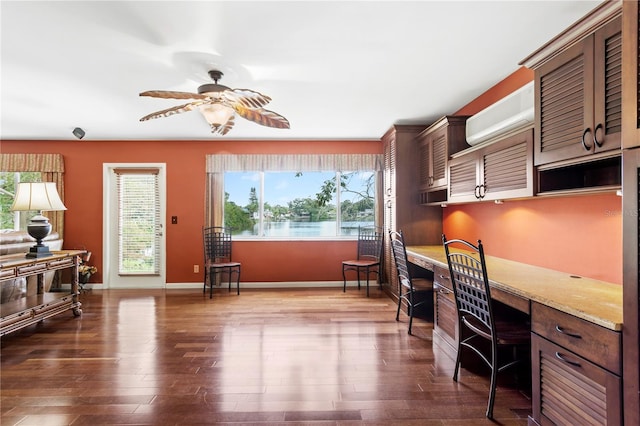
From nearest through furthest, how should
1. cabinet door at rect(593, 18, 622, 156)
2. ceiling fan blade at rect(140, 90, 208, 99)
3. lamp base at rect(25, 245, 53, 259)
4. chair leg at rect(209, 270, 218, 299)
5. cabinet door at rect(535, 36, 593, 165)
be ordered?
cabinet door at rect(593, 18, 622, 156) < cabinet door at rect(535, 36, 593, 165) < ceiling fan blade at rect(140, 90, 208, 99) < lamp base at rect(25, 245, 53, 259) < chair leg at rect(209, 270, 218, 299)

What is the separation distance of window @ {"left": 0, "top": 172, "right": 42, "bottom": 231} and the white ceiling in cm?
170

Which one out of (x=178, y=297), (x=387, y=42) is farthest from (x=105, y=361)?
(x=387, y=42)

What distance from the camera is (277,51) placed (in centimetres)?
258

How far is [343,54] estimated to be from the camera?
2.64 m

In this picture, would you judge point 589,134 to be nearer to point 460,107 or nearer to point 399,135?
point 460,107

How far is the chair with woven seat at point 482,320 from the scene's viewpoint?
2.05 meters

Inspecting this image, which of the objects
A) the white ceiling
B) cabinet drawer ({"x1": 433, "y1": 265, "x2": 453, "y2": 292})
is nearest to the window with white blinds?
the white ceiling

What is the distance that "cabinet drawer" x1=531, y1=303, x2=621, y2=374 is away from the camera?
136cm

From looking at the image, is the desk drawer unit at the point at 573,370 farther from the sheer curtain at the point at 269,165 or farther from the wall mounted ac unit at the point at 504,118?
the sheer curtain at the point at 269,165

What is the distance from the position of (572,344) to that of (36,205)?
474cm

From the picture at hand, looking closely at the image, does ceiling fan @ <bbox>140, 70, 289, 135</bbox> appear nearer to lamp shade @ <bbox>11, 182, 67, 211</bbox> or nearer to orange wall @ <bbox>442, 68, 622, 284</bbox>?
lamp shade @ <bbox>11, 182, 67, 211</bbox>

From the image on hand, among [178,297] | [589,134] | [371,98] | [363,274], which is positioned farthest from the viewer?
[363,274]

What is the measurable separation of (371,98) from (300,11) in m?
1.68

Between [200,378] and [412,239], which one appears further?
[412,239]
